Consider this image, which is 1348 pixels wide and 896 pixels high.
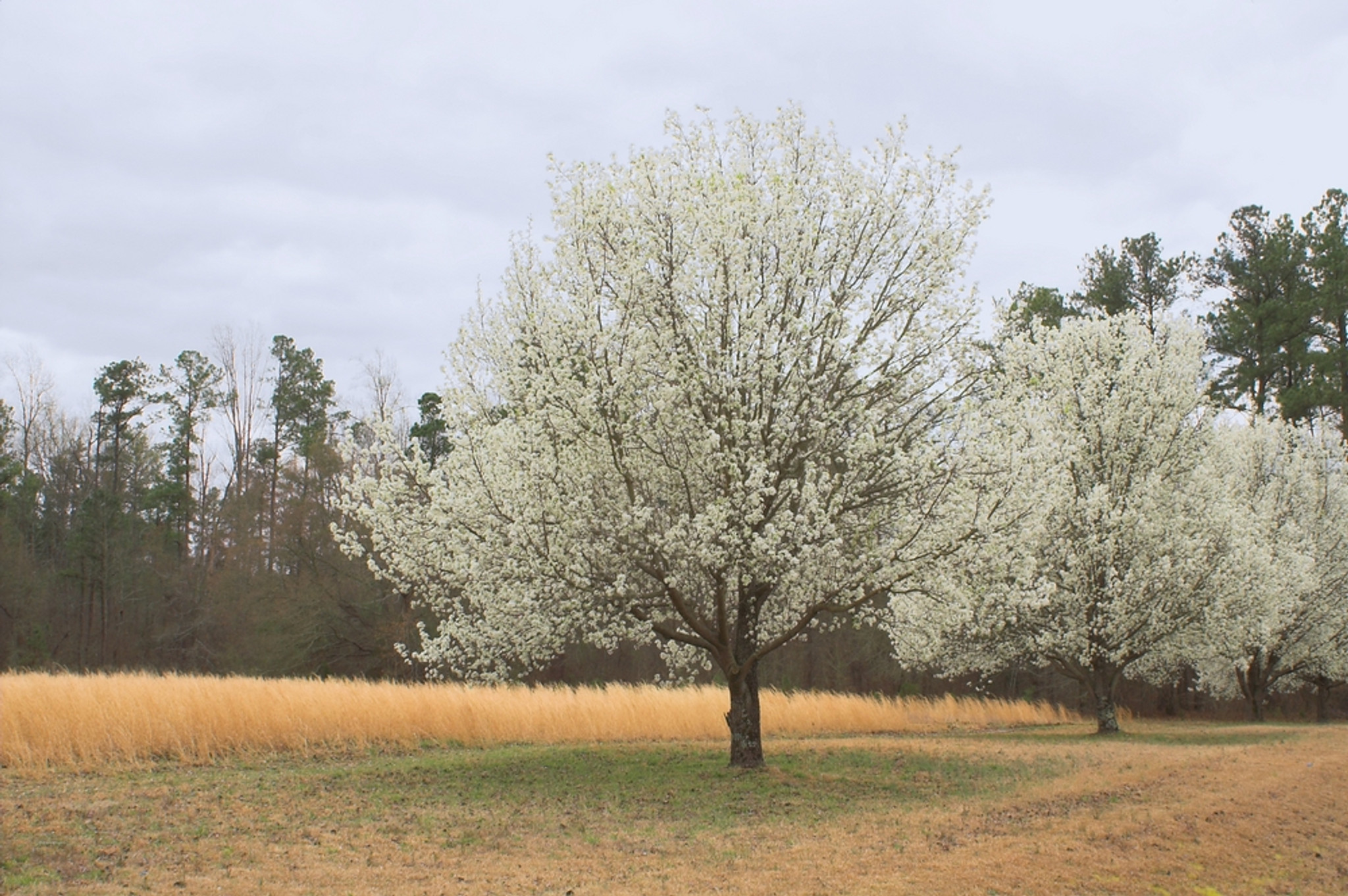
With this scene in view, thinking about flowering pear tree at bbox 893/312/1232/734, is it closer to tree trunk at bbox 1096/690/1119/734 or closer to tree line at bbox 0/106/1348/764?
tree trunk at bbox 1096/690/1119/734

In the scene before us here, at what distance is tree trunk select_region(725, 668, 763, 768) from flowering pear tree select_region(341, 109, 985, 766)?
Answer: 4cm

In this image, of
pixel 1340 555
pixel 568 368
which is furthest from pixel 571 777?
pixel 1340 555

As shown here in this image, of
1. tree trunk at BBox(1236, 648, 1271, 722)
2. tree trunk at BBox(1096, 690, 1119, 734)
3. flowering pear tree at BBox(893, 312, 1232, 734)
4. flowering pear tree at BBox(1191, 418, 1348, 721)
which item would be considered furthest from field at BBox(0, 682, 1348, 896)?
tree trunk at BBox(1236, 648, 1271, 722)

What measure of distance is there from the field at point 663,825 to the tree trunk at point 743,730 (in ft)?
1.19

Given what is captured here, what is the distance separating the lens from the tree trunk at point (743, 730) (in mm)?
13094

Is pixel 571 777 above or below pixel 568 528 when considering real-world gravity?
below

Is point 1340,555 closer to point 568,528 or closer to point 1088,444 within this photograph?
point 1088,444

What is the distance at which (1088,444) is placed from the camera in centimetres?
2188

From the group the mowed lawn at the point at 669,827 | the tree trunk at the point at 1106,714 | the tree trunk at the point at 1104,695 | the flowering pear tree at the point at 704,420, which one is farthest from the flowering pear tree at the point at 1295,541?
the flowering pear tree at the point at 704,420

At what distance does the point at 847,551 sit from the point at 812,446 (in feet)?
4.93

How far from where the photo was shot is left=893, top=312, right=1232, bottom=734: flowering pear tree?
68.2 feet

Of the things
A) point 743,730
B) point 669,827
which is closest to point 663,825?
point 669,827

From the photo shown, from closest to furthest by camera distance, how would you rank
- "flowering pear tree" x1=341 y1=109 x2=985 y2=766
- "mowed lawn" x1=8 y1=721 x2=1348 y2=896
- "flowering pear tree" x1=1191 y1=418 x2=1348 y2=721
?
"mowed lawn" x1=8 y1=721 x2=1348 y2=896 → "flowering pear tree" x1=341 y1=109 x2=985 y2=766 → "flowering pear tree" x1=1191 y1=418 x2=1348 y2=721

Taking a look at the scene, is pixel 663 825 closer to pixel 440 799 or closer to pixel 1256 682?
pixel 440 799
